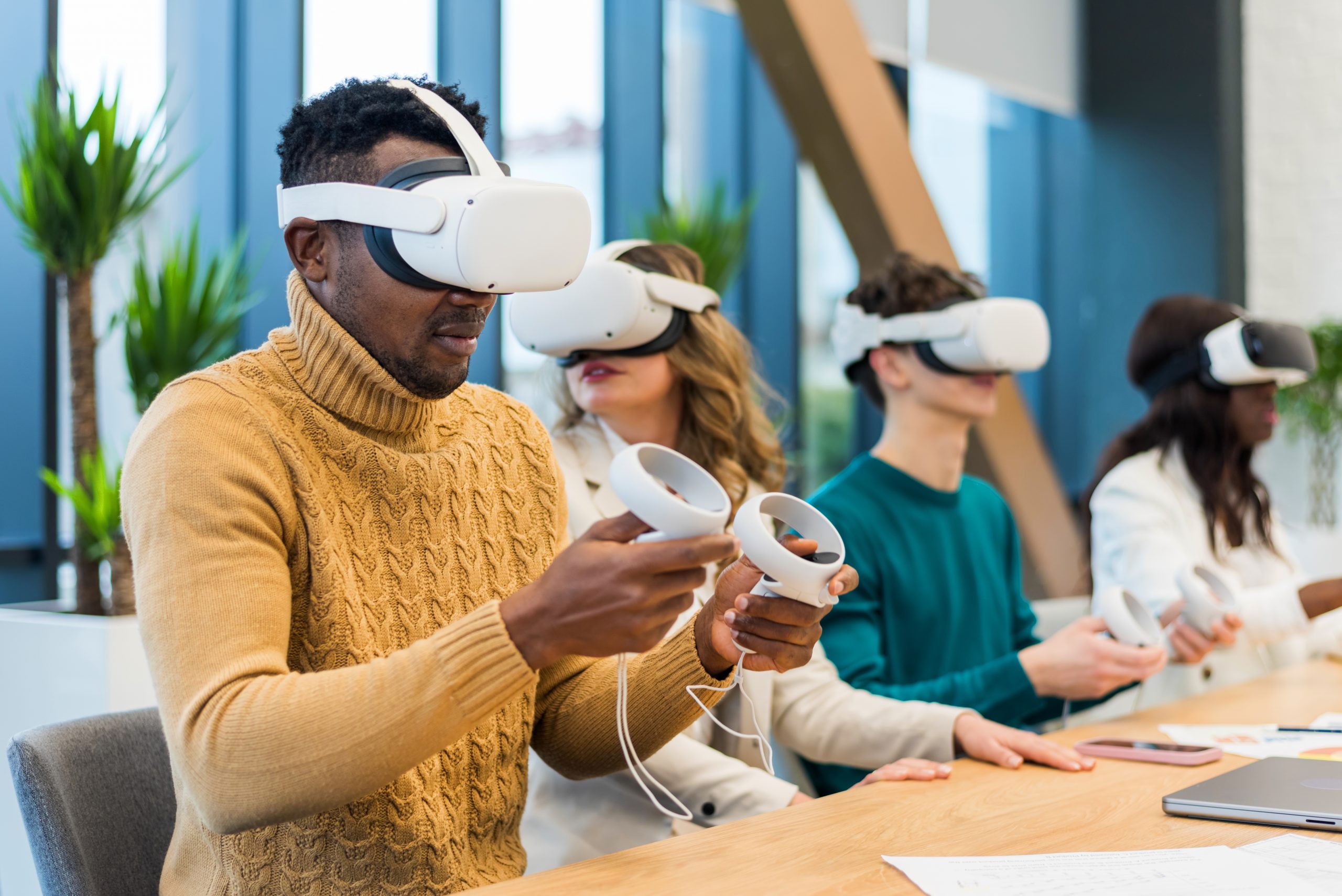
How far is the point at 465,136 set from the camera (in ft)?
3.96

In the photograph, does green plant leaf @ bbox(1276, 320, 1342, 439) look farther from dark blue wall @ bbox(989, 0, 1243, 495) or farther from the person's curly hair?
the person's curly hair

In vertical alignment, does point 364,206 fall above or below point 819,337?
below

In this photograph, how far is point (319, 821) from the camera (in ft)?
3.87

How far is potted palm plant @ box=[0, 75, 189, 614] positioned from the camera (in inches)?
104

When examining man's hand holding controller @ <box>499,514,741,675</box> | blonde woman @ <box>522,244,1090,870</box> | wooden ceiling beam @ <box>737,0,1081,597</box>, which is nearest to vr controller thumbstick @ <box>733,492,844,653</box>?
man's hand holding controller @ <box>499,514,741,675</box>

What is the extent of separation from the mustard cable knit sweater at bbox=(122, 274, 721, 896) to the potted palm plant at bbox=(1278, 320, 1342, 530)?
4.51 metres

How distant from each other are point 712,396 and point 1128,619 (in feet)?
2.46

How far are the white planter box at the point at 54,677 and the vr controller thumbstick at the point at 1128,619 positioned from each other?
5.65 feet

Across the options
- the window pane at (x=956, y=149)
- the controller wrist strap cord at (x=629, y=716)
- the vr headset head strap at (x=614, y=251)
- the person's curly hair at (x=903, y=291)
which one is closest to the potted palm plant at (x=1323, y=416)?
the window pane at (x=956, y=149)

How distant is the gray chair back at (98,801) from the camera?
122 cm

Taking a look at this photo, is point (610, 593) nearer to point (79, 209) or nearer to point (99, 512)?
point (99, 512)

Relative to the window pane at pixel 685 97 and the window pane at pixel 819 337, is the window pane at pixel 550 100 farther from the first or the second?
the window pane at pixel 819 337

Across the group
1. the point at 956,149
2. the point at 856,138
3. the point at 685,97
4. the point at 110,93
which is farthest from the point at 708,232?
the point at 956,149

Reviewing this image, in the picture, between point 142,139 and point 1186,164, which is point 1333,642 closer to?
point 142,139
